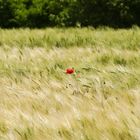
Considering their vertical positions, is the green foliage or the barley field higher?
the barley field

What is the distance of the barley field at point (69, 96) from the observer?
2.38 metres

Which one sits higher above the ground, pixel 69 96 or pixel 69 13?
pixel 69 96

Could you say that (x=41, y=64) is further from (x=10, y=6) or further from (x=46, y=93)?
(x=10, y=6)

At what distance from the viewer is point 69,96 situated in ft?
9.69

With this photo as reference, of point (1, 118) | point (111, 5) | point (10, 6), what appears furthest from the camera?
point (10, 6)

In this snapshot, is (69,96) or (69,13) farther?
(69,13)

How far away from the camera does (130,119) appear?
239 centimetres

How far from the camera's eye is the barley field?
238 cm

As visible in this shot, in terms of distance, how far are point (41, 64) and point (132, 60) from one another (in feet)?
2.63

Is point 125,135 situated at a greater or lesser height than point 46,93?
greater

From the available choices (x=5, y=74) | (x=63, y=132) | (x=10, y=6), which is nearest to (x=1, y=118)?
(x=63, y=132)

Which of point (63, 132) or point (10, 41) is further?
point (10, 41)

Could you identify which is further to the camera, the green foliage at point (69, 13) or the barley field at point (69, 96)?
the green foliage at point (69, 13)

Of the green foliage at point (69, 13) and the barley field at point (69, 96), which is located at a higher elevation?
the barley field at point (69, 96)
